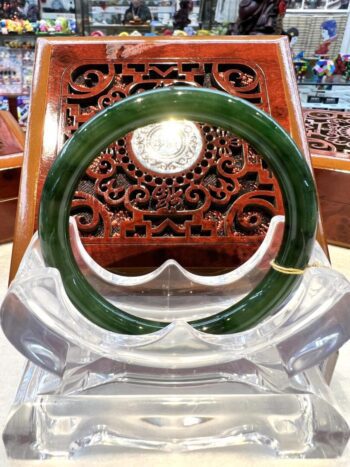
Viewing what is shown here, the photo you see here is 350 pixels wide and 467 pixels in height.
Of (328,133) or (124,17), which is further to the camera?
(124,17)

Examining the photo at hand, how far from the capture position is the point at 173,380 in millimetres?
483

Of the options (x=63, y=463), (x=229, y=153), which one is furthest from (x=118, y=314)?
(x=229, y=153)

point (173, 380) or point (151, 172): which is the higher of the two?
point (151, 172)

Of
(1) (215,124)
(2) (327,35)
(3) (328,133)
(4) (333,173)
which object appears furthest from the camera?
(2) (327,35)

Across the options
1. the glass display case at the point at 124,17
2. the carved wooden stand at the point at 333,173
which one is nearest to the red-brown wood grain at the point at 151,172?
the carved wooden stand at the point at 333,173

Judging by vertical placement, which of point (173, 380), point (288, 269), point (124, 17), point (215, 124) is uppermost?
point (124, 17)

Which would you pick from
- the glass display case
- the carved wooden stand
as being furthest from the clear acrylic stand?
the glass display case

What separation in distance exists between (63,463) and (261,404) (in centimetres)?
25

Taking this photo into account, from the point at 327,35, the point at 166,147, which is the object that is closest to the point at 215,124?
the point at 166,147

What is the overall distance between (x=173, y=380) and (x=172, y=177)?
14.7 inches

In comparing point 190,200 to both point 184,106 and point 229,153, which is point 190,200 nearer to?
point 229,153

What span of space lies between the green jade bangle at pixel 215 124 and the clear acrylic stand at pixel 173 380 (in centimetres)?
4

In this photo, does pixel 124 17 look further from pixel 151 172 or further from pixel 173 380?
pixel 173 380

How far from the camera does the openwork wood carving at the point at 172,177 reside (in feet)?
2.36
